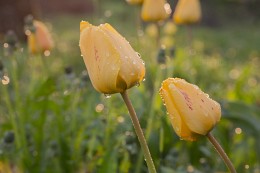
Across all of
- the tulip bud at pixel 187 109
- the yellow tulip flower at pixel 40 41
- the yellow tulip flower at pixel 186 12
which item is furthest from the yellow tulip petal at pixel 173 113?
the yellow tulip flower at pixel 186 12

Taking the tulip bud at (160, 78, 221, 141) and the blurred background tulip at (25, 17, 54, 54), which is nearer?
the tulip bud at (160, 78, 221, 141)

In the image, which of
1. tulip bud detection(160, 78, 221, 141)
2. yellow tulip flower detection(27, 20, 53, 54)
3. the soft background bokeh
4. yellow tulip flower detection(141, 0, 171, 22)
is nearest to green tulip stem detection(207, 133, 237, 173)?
tulip bud detection(160, 78, 221, 141)


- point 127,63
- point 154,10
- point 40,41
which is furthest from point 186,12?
point 127,63

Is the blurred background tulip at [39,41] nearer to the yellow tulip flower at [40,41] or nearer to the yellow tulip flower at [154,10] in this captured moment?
the yellow tulip flower at [40,41]

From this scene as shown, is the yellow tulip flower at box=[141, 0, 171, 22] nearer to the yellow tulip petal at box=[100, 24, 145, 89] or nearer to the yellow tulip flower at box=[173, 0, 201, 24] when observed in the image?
the yellow tulip flower at box=[173, 0, 201, 24]

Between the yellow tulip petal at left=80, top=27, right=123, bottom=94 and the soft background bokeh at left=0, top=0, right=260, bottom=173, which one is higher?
the yellow tulip petal at left=80, top=27, right=123, bottom=94

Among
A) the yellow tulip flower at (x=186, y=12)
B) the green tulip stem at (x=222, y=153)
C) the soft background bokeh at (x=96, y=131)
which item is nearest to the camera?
the green tulip stem at (x=222, y=153)

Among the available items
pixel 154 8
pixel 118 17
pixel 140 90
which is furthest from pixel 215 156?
pixel 118 17
